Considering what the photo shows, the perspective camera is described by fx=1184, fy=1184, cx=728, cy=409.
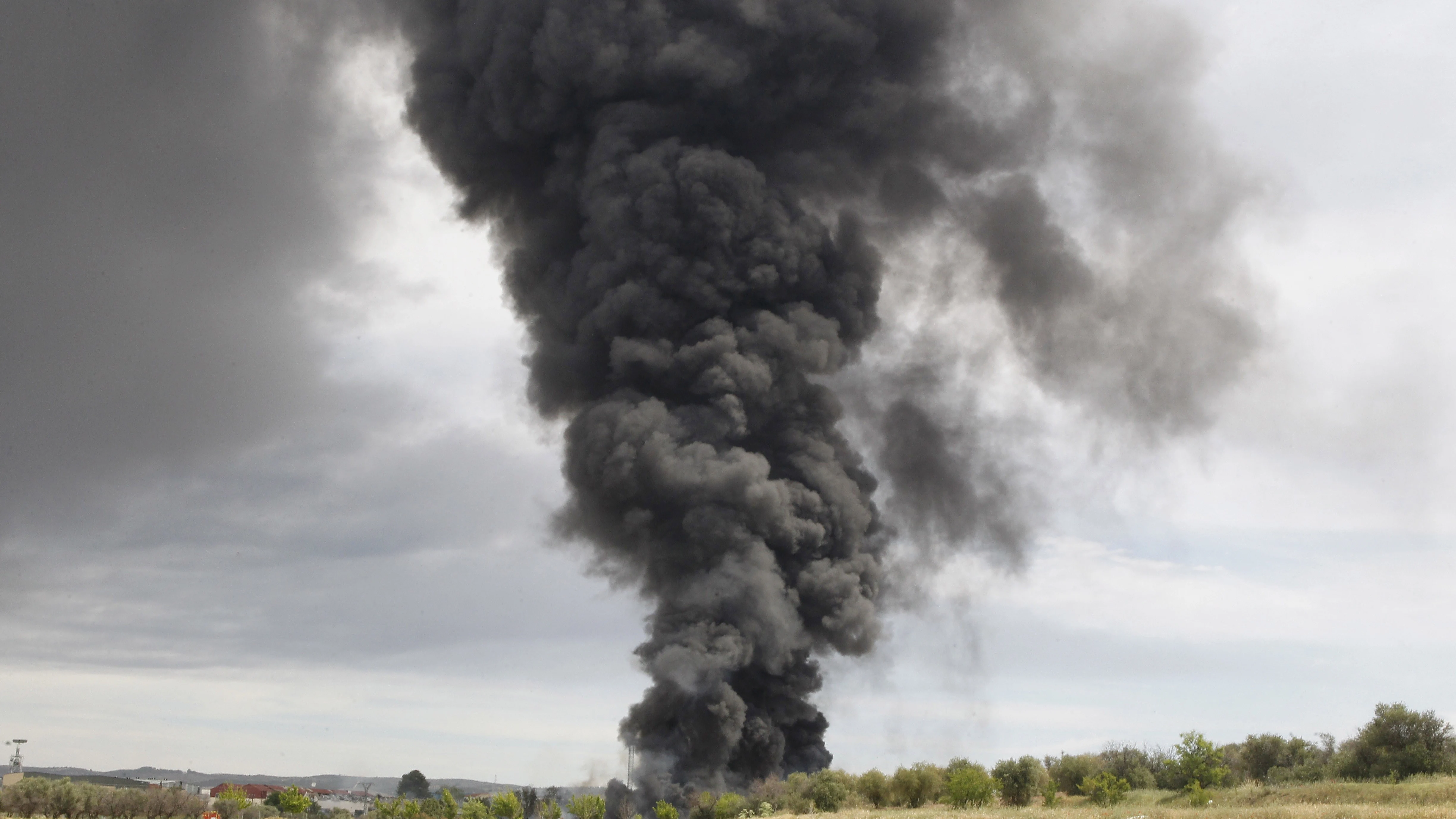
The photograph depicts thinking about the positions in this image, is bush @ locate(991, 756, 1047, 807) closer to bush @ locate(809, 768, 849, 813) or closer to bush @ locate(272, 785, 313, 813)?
bush @ locate(809, 768, 849, 813)

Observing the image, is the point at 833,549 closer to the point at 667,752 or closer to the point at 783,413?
the point at 783,413

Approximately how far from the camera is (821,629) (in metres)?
46.3

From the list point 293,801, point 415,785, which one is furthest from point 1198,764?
point 415,785

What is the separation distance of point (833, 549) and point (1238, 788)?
60.7 ft

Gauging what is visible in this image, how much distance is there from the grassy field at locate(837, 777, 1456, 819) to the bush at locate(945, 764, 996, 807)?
1429mm

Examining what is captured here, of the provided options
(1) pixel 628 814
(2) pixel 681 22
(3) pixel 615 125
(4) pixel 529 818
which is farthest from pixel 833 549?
(2) pixel 681 22

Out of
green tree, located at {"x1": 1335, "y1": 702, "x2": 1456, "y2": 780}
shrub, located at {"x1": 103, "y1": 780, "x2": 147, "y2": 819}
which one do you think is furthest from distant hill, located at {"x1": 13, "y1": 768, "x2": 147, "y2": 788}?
green tree, located at {"x1": 1335, "y1": 702, "x2": 1456, "y2": 780}

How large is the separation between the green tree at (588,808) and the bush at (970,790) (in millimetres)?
13112

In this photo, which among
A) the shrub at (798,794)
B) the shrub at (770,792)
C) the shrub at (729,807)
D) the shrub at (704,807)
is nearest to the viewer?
the shrub at (798,794)

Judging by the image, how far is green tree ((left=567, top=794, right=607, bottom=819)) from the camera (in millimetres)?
42906

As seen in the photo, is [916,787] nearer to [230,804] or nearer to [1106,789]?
[1106,789]

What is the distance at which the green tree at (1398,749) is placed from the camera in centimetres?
3178

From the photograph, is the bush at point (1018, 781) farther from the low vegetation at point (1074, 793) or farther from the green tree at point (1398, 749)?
the green tree at point (1398, 749)

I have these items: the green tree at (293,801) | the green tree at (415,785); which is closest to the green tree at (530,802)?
the green tree at (293,801)
